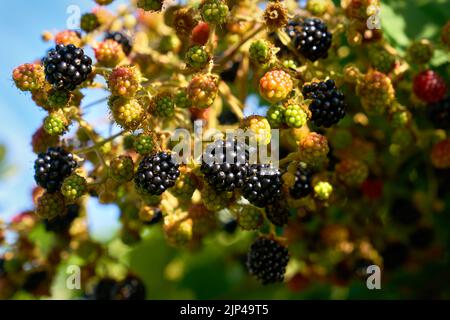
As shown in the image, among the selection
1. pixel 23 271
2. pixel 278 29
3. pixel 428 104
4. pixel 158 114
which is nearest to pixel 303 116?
pixel 278 29

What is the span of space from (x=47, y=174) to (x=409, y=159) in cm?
185

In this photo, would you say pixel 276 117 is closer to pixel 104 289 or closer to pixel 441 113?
pixel 441 113

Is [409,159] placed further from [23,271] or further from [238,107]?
[23,271]

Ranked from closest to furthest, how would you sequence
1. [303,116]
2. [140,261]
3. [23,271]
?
[303,116] → [23,271] → [140,261]

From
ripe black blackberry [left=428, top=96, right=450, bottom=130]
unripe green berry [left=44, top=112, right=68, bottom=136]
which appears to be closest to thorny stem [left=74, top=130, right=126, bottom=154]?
unripe green berry [left=44, top=112, right=68, bottom=136]

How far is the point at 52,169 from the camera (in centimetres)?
271

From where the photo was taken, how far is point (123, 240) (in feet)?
10.7

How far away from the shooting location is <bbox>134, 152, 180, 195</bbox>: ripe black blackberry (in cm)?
246

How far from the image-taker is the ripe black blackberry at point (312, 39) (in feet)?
8.96

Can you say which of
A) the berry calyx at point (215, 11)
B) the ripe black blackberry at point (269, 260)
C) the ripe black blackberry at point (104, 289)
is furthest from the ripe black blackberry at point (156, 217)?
the berry calyx at point (215, 11)

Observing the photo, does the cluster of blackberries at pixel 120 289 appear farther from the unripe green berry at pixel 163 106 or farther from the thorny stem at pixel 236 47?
the thorny stem at pixel 236 47

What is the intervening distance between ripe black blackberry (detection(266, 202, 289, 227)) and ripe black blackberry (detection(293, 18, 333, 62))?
0.60 meters

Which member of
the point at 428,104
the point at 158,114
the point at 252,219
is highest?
the point at 428,104

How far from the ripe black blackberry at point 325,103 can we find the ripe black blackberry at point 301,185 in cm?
23
